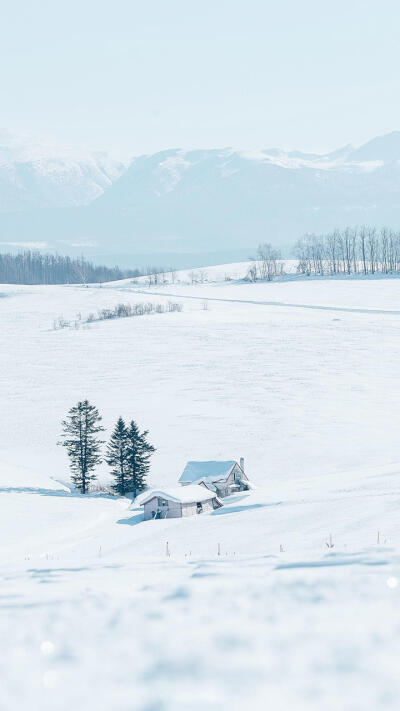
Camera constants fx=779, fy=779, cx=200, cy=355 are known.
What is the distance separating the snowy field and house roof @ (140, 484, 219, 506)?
169cm

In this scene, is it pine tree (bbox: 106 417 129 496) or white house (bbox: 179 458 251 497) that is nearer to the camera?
white house (bbox: 179 458 251 497)

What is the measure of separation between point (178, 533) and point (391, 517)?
12.7m

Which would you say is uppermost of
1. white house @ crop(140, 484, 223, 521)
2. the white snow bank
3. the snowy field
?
the snowy field

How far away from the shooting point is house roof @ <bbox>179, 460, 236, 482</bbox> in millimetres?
49375

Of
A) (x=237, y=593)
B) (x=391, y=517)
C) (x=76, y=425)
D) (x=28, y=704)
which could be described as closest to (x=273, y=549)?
(x=391, y=517)

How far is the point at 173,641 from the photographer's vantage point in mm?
8641

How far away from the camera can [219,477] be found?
162 ft

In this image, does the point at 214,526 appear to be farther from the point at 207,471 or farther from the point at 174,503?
the point at 207,471

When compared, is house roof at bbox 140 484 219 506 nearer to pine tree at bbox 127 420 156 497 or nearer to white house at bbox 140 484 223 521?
white house at bbox 140 484 223 521

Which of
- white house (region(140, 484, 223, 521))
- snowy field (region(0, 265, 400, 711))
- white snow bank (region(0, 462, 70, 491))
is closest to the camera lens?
snowy field (region(0, 265, 400, 711))

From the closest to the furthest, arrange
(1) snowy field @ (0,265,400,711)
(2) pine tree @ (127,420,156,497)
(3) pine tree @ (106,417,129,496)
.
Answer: (1) snowy field @ (0,265,400,711) < (2) pine tree @ (127,420,156,497) < (3) pine tree @ (106,417,129,496)

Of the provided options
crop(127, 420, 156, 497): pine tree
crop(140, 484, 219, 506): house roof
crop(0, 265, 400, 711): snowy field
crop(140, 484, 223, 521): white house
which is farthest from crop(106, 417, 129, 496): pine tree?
crop(140, 484, 223, 521): white house

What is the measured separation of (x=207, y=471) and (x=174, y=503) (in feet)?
23.7

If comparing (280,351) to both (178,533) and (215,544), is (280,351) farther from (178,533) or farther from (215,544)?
(215,544)
